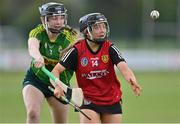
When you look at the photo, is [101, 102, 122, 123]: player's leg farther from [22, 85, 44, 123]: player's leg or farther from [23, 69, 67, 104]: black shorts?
[23, 69, 67, 104]: black shorts

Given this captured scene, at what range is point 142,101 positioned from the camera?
2528 cm

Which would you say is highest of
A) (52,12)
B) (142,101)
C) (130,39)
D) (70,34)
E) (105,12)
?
(52,12)

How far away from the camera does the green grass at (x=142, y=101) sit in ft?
66.7

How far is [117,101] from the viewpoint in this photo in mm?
11578

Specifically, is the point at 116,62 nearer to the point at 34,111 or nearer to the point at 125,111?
the point at 34,111

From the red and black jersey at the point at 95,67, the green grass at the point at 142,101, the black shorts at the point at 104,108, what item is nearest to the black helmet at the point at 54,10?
the red and black jersey at the point at 95,67

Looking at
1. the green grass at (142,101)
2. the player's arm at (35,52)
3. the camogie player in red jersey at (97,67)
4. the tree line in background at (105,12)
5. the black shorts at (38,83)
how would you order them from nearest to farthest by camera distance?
the camogie player in red jersey at (97,67)
the player's arm at (35,52)
the black shorts at (38,83)
the green grass at (142,101)
the tree line in background at (105,12)

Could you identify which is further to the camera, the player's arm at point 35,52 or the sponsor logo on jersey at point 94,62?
the player's arm at point 35,52

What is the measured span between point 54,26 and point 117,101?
5.00 ft

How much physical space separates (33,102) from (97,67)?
1526mm

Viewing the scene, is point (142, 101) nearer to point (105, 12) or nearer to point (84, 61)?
point (84, 61)

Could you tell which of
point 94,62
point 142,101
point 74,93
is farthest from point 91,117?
point 142,101

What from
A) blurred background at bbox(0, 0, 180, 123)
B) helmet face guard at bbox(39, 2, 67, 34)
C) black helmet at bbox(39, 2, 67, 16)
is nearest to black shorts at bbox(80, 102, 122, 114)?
helmet face guard at bbox(39, 2, 67, 34)

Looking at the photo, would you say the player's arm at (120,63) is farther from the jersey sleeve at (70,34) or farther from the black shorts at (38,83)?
the black shorts at (38,83)
